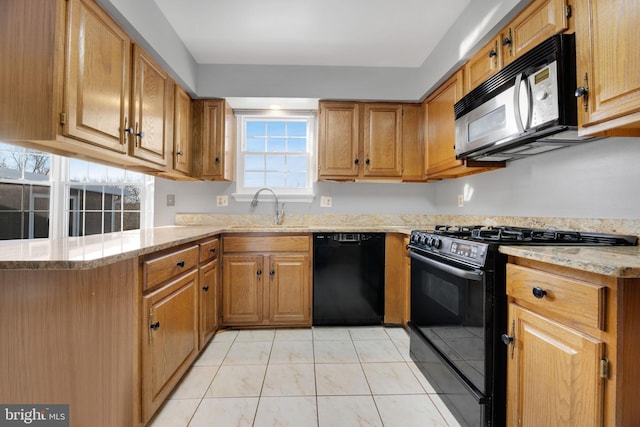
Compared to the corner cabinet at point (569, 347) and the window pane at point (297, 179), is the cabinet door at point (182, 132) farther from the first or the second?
the corner cabinet at point (569, 347)

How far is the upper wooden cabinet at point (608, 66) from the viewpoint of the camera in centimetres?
100

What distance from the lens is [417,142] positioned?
2854mm

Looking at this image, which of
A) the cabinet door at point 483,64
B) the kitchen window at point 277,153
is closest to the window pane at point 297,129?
the kitchen window at point 277,153

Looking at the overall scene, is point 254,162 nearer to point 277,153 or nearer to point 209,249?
point 277,153

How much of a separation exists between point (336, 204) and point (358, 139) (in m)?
0.73

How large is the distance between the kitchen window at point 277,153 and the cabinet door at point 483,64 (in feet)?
5.24

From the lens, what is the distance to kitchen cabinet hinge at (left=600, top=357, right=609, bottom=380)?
818 mm

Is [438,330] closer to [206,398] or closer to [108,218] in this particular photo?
[206,398]

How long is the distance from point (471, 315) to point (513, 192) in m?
1.15

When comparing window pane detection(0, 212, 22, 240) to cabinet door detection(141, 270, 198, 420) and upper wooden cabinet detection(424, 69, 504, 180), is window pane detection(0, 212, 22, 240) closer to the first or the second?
cabinet door detection(141, 270, 198, 420)

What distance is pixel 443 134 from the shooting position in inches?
95.6

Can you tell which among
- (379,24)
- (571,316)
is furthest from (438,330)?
(379,24)

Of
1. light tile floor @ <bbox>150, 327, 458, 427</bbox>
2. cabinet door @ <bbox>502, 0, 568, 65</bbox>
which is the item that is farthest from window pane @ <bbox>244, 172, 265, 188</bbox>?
cabinet door @ <bbox>502, 0, 568, 65</bbox>

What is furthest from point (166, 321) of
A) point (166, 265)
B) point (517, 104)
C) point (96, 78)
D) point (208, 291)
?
point (517, 104)
